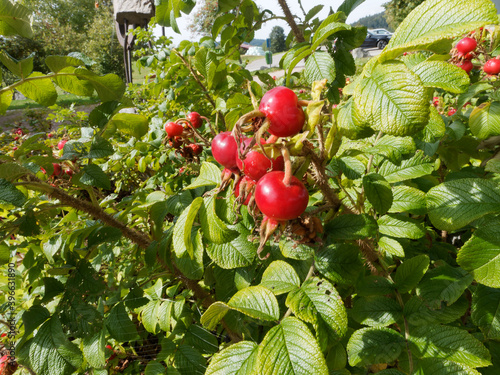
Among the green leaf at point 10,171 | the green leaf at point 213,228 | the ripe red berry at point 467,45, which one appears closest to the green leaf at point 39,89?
the green leaf at point 10,171

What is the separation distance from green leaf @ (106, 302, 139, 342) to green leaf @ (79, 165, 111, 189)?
47cm

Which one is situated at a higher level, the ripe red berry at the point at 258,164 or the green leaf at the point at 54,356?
the ripe red berry at the point at 258,164

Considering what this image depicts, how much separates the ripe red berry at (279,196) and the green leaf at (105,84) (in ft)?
2.30

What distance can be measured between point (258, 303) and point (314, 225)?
219mm

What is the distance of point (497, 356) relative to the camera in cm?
82

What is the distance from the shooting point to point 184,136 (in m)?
1.43

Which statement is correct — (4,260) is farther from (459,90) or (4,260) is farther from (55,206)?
(459,90)

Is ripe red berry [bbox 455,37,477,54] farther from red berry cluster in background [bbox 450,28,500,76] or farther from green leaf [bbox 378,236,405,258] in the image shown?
green leaf [bbox 378,236,405,258]

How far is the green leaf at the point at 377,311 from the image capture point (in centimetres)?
81

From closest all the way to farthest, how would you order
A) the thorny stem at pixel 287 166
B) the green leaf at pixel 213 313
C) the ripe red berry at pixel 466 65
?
the thorny stem at pixel 287 166 < the green leaf at pixel 213 313 < the ripe red berry at pixel 466 65

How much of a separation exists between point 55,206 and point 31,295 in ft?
2.25

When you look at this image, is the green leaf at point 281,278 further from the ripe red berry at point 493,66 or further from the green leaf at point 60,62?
the ripe red berry at point 493,66

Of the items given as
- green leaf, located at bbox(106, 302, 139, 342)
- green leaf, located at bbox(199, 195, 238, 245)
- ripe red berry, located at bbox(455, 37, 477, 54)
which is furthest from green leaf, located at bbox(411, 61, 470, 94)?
ripe red berry, located at bbox(455, 37, 477, 54)

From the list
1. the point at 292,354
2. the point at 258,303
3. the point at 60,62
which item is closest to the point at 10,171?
the point at 60,62
